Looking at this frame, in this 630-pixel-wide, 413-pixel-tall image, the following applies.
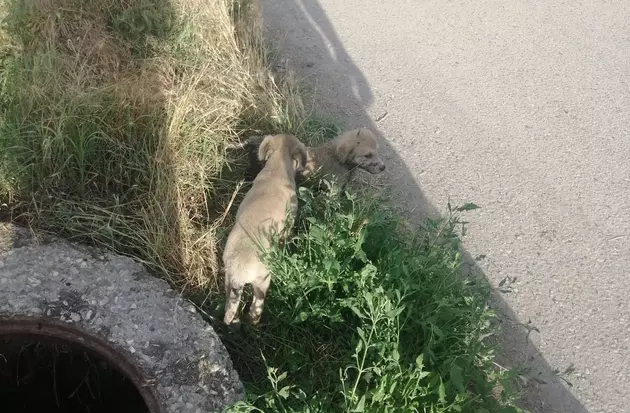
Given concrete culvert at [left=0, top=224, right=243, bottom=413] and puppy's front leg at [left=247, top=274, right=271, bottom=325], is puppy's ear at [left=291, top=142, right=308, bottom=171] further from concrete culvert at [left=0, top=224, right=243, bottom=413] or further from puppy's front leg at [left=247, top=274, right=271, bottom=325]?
concrete culvert at [left=0, top=224, right=243, bottom=413]

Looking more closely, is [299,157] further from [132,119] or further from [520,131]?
[520,131]

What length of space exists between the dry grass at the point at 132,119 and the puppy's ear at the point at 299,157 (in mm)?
420


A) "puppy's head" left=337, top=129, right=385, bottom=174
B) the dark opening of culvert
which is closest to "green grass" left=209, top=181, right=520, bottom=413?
the dark opening of culvert

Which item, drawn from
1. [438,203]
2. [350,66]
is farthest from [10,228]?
[350,66]

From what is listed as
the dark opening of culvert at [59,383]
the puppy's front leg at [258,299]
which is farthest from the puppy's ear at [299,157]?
the dark opening of culvert at [59,383]

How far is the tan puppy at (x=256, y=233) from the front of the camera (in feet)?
10.3

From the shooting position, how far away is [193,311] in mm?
2889

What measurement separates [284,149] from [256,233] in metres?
0.85

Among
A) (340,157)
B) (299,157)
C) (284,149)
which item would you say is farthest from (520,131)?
(284,149)

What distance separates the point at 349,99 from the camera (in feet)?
17.5

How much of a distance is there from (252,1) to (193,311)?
128 inches

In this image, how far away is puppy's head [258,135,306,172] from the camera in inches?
154

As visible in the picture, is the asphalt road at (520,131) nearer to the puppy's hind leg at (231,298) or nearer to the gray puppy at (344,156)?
the gray puppy at (344,156)

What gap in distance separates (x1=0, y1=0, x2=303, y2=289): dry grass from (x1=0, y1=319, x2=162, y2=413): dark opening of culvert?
1.96 feet
